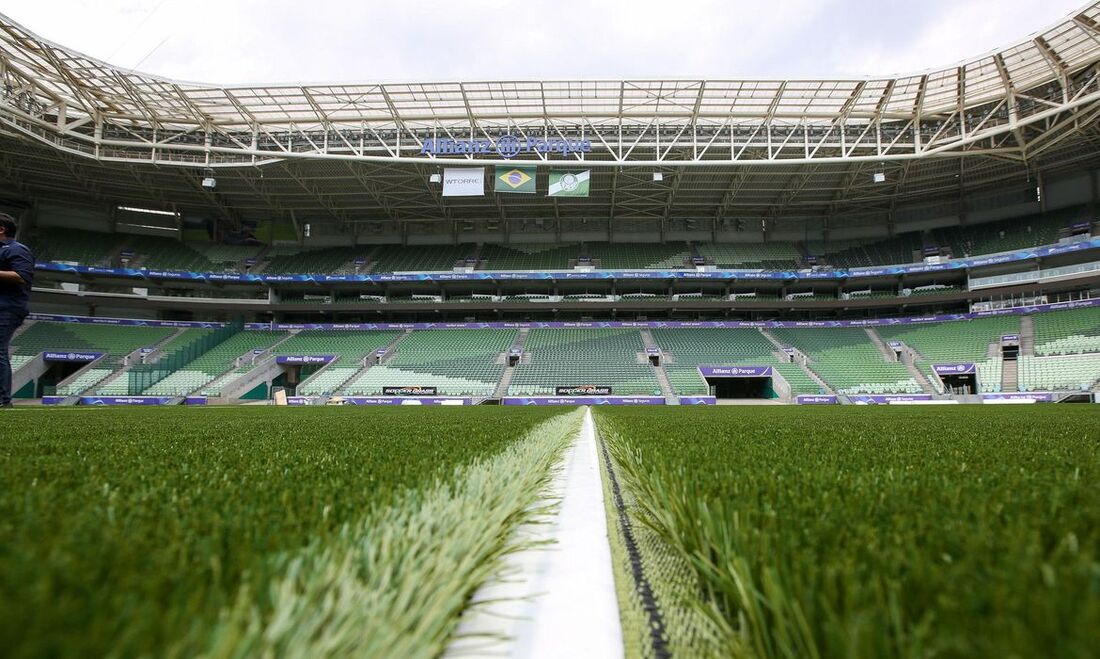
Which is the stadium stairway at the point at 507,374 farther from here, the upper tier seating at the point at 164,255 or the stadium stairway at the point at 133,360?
the upper tier seating at the point at 164,255

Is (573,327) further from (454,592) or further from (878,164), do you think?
(454,592)

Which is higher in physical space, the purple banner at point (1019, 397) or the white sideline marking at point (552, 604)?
the white sideline marking at point (552, 604)

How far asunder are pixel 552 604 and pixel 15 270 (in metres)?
6.54

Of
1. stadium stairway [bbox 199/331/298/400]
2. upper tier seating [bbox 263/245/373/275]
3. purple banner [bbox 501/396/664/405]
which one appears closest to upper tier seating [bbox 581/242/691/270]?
purple banner [bbox 501/396/664/405]

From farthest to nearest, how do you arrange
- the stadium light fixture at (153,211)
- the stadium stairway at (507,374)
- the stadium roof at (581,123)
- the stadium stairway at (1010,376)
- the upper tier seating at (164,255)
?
the stadium light fixture at (153,211) → the upper tier seating at (164,255) → the stadium stairway at (507,374) → the stadium stairway at (1010,376) → the stadium roof at (581,123)

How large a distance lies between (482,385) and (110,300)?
22.2m

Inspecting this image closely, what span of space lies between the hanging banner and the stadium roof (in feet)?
2.02

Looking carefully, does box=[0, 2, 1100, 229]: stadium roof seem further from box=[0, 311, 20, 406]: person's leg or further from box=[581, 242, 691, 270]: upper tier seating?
box=[0, 311, 20, 406]: person's leg

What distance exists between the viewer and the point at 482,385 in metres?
24.4

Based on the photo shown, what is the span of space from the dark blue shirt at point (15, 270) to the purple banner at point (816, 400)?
23894 millimetres

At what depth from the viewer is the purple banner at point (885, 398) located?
70.6 feet

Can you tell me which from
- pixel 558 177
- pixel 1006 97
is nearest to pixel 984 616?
pixel 558 177

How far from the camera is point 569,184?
878 inches

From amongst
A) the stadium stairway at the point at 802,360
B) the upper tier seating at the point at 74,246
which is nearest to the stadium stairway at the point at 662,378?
the stadium stairway at the point at 802,360
